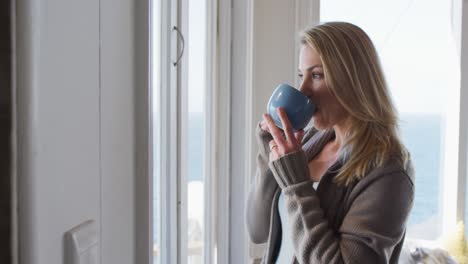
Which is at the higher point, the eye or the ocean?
the eye

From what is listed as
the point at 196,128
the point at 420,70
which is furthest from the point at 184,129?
the point at 420,70

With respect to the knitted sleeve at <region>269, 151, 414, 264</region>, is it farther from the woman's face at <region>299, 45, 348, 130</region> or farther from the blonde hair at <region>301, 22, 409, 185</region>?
the woman's face at <region>299, 45, 348, 130</region>

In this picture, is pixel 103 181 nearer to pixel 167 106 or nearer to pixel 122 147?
pixel 122 147

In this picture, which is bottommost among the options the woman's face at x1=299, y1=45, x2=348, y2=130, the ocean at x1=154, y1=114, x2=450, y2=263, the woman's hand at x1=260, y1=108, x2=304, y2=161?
the ocean at x1=154, y1=114, x2=450, y2=263

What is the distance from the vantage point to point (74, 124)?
1.24ft

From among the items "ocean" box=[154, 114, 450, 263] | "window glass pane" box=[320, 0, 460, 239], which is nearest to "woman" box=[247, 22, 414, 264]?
"window glass pane" box=[320, 0, 460, 239]

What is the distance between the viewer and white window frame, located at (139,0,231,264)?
527 millimetres

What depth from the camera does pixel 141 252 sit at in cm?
54

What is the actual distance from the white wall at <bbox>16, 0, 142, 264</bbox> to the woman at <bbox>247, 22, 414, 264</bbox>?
1.45ft

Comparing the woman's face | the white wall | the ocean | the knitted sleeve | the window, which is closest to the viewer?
the white wall

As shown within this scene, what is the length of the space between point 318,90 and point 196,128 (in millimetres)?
541

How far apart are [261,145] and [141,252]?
0.62m

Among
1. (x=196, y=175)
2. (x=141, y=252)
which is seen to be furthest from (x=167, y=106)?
(x=141, y=252)

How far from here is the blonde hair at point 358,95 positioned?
870 mm
